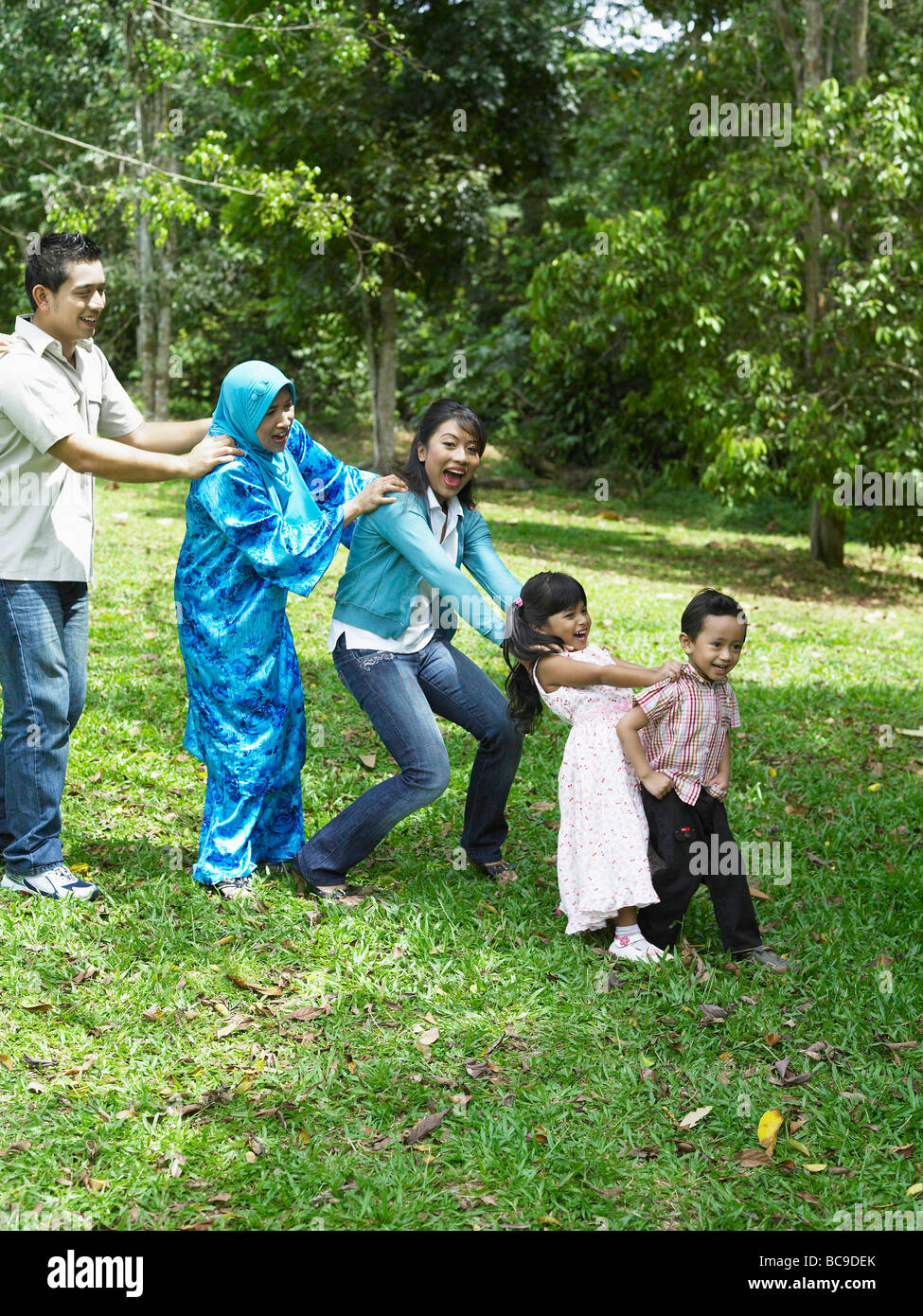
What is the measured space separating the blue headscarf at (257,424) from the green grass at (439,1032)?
1500mm

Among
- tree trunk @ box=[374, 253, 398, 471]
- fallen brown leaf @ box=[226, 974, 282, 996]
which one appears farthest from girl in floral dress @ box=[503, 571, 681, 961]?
tree trunk @ box=[374, 253, 398, 471]

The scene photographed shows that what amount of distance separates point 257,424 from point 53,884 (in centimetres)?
188

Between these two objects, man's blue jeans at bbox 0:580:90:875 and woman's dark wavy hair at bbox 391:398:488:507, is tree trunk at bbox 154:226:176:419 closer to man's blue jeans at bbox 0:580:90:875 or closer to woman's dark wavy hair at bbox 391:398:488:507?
man's blue jeans at bbox 0:580:90:875

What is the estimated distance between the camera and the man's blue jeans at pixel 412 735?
4477 mm

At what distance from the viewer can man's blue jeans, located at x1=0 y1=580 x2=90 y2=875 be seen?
14.2ft

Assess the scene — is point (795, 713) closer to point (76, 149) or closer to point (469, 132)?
point (469, 132)

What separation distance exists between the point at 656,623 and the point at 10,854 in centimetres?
631

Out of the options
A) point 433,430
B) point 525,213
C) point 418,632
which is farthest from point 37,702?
point 525,213

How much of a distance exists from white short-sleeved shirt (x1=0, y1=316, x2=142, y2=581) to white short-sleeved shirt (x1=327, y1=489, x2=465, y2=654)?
102 centimetres

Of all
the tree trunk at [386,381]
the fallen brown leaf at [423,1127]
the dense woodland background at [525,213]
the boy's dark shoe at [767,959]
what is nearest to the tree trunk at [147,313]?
the dense woodland background at [525,213]

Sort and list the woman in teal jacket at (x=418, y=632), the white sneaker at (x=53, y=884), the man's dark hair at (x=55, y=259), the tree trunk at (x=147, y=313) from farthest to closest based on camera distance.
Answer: the tree trunk at (x=147, y=313) < the white sneaker at (x=53, y=884) < the woman in teal jacket at (x=418, y=632) < the man's dark hair at (x=55, y=259)

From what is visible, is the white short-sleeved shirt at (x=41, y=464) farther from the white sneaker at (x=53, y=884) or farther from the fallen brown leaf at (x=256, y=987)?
the fallen brown leaf at (x=256, y=987)

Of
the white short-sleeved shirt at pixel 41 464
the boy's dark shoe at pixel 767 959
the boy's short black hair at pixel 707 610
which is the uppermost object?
the white short-sleeved shirt at pixel 41 464

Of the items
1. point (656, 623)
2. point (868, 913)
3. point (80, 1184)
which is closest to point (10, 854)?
point (80, 1184)
